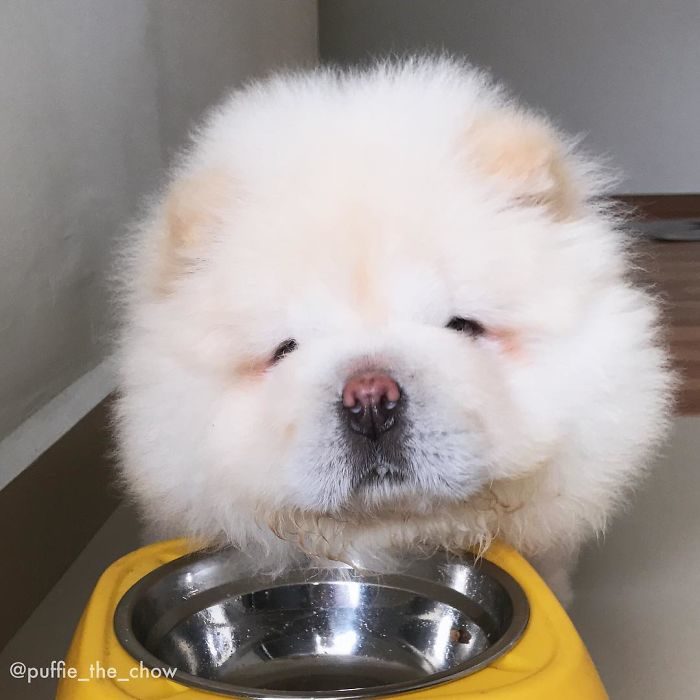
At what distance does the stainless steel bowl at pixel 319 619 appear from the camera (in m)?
1.11

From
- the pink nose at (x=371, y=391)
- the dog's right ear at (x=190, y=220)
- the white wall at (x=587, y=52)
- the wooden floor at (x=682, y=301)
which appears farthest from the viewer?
the white wall at (x=587, y=52)

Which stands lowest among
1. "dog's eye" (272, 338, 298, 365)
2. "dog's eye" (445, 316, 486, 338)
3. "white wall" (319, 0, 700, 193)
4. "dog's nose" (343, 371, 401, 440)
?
"dog's nose" (343, 371, 401, 440)

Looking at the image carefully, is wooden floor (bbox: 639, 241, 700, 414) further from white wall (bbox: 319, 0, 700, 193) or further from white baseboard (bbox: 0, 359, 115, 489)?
white wall (bbox: 319, 0, 700, 193)

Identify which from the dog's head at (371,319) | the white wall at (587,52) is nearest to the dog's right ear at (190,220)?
the dog's head at (371,319)

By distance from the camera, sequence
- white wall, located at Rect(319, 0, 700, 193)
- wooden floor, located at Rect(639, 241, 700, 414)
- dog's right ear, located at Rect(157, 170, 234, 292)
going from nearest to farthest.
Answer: dog's right ear, located at Rect(157, 170, 234, 292) < wooden floor, located at Rect(639, 241, 700, 414) < white wall, located at Rect(319, 0, 700, 193)

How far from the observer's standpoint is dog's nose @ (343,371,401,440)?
3.24 feet

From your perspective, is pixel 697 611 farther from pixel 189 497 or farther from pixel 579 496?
pixel 189 497

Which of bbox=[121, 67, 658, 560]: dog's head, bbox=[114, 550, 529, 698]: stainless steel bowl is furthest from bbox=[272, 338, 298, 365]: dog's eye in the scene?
bbox=[114, 550, 529, 698]: stainless steel bowl

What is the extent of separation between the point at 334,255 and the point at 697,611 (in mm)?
917

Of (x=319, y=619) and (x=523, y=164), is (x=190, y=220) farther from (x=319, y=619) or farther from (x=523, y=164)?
(x=319, y=619)

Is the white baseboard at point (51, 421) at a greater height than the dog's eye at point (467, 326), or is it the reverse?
the dog's eye at point (467, 326)

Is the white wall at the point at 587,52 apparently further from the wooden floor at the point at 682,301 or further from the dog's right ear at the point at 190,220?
the dog's right ear at the point at 190,220

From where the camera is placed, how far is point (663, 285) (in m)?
4.12

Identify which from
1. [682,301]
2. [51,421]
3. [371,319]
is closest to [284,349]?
[371,319]
